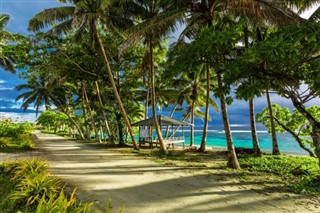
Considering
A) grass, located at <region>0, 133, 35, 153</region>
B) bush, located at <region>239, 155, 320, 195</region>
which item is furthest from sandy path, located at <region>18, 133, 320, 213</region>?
grass, located at <region>0, 133, 35, 153</region>

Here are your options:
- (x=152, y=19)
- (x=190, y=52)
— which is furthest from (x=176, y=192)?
(x=152, y=19)

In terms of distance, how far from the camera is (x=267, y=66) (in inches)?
285

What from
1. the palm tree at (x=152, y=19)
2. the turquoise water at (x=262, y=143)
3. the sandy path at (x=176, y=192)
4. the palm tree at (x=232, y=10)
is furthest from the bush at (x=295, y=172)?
the turquoise water at (x=262, y=143)

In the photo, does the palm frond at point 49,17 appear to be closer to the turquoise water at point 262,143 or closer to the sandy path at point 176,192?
the sandy path at point 176,192

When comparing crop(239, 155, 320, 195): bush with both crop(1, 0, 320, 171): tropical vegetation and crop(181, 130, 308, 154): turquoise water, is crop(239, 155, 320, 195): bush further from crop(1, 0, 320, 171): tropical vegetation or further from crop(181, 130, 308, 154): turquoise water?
crop(181, 130, 308, 154): turquoise water

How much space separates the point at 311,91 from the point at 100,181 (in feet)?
22.7

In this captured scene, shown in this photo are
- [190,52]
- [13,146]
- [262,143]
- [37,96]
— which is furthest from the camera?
[262,143]

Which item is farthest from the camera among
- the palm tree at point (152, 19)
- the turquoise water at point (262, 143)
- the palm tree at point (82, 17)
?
the turquoise water at point (262, 143)

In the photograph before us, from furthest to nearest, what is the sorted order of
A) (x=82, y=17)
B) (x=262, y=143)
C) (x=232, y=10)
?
(x=262, y=143) < (x=82, y=17) < (x=232, y=10)

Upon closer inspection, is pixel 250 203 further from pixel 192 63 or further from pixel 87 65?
pixel 87 65

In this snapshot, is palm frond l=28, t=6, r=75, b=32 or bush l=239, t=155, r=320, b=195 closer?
bush l=239, t=155, r=320, b=195

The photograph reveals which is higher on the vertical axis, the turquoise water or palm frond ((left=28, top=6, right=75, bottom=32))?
palm frond ((left=28, top=6, right=75, bottom=32))

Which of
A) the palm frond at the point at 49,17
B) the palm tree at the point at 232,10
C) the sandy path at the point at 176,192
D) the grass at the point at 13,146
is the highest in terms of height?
the palm frond at the point at 49,17

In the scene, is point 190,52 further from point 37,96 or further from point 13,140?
point 37,96
